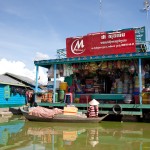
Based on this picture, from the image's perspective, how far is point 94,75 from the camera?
16.4 metres

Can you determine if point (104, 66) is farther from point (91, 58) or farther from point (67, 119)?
point (67, 119)

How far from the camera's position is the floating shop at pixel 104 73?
13648 millimetres

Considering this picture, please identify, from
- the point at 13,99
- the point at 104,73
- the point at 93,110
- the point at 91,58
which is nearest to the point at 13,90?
the point at 13,99

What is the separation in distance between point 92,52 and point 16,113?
7.07 metres

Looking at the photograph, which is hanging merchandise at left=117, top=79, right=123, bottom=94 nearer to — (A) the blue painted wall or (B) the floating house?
(B) the floating house

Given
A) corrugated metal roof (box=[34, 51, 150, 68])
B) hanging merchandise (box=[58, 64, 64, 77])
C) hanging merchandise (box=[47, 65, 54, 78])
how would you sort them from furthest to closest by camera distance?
hanging merchandise (box=[47, 65, 54, 78]) → hanging merchandise (box=[58, 64, 64, 77]) → corrugated metal roof (box=[34, 51, 150, 68])

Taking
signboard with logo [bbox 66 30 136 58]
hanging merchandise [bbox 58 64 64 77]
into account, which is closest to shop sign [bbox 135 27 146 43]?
signboard with logo [bbox 66 30 136 58]

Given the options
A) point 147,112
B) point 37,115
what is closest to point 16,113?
point 37,115

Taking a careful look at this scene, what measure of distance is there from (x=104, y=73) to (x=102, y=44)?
1.77 meters

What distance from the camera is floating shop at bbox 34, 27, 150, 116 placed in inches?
537

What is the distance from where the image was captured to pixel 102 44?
15.2 metres

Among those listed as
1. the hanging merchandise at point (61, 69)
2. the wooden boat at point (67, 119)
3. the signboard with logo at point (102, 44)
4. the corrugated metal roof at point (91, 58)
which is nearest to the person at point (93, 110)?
the wooden boat at point (67, 119)

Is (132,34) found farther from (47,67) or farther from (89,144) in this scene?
(89,144)

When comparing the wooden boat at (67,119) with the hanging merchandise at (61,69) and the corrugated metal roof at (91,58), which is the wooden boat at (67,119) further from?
the hanging merchandise at (61,69)
